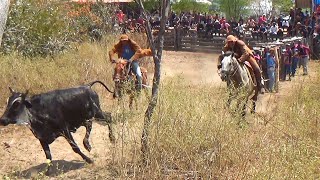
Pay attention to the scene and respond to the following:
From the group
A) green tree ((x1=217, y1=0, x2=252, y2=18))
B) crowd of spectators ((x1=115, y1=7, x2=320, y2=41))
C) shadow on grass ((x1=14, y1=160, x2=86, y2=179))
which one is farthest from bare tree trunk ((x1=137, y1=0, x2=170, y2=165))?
green tree ((x1=217, y1=0, x2=252, y2=18))

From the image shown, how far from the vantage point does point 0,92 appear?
1031 cm

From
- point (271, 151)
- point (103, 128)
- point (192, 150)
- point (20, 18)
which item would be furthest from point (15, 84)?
point (271, 151)

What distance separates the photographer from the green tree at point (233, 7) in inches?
1485

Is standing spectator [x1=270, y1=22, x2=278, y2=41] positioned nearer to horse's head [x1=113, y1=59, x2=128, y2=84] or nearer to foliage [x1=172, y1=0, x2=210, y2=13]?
horse's head [x1=113, y1=59, x2=128, y2=84]

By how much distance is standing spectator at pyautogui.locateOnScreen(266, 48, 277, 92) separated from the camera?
1390 centimetres

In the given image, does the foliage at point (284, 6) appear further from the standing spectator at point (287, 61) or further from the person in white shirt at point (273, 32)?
the standing spectator at point (287, 61)

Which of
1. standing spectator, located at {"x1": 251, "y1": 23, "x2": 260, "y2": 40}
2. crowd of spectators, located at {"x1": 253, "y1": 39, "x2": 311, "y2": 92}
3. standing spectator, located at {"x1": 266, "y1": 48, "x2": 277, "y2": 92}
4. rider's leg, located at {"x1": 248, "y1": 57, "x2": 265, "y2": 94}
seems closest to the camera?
rider's leg, located at {"x1": 248, "y1": 57, "x2": 265, "y2": 94}

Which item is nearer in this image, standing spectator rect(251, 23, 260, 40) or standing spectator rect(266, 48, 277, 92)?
standing spectator rect(266, 48, 277, 92)

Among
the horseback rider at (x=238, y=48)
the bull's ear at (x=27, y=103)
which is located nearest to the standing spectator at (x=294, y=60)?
the horseback rider at (x=238, y=48)

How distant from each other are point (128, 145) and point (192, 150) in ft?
2.64

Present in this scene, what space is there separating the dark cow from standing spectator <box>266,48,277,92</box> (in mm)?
7297

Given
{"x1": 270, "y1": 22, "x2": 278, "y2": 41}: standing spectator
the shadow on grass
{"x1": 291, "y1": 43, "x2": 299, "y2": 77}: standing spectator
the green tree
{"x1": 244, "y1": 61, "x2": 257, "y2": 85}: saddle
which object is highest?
the green tree

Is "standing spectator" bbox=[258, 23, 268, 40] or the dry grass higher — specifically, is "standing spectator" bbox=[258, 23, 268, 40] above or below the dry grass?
above

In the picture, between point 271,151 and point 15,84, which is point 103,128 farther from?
point 271,151
